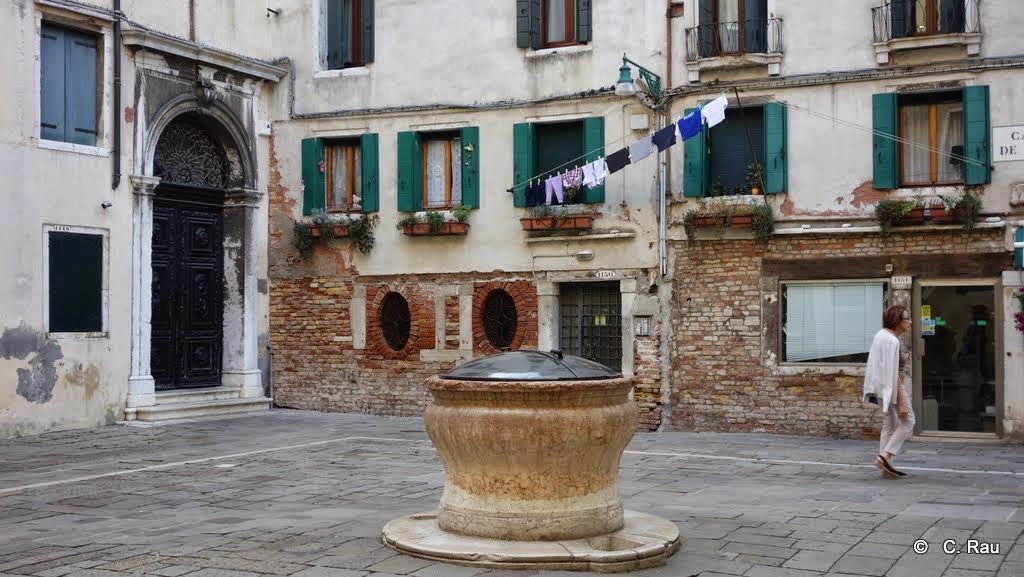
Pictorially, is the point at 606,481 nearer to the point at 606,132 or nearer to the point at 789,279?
the point at 789,279

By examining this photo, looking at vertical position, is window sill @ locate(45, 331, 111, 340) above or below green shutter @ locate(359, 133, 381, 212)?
below

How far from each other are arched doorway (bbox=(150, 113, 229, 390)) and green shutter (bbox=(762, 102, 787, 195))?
842 centimetres

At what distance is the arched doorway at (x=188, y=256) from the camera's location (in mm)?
17562

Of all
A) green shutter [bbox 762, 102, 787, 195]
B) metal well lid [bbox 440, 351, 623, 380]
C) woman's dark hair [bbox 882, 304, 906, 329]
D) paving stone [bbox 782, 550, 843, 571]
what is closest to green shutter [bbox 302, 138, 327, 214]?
green shutter [bbox 762, 102, 787, 195]

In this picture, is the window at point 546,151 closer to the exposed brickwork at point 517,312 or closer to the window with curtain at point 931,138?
the exposed brickwork at point 517,312

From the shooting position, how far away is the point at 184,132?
18.1 meters

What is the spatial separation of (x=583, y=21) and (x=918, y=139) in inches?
196

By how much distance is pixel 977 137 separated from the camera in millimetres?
14641

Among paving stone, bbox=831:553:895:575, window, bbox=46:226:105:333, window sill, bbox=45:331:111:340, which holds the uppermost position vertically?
window, bbox=46:226:105:333

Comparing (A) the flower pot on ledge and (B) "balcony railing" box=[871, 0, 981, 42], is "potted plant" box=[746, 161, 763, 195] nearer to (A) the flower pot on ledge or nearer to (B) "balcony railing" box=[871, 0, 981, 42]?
(B) "balcony railing" box=[871, 0, 981, 42]

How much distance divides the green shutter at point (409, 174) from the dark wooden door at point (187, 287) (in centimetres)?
297

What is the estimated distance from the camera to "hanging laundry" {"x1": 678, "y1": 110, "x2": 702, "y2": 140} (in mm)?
15109

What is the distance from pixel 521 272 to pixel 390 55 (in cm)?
405

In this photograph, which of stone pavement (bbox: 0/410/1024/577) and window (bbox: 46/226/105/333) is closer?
stone pavement (bbox: 0/410/1024/577)
